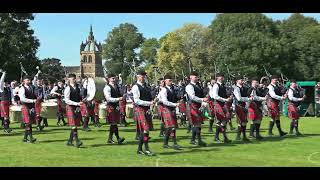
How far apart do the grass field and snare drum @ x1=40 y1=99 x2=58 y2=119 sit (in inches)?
223

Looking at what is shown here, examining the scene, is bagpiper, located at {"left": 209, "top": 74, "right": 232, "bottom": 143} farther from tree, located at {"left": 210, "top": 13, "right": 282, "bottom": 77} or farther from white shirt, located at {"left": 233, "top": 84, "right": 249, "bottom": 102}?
tree, located at {"left": 210, "top": 13, "right": 282, "bottom": 77}

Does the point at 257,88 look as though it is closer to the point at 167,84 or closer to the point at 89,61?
the point at 167,84

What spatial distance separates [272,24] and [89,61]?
68.7 m

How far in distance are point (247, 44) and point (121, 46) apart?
30.1m

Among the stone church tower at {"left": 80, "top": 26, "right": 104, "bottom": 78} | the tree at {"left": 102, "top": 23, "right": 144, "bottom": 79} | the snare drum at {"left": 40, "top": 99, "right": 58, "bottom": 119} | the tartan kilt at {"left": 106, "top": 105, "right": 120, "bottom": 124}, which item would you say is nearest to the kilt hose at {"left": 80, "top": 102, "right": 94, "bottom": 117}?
the snare drum at {"left": 40, "top": 99, "right": 58, "bottom": 119}

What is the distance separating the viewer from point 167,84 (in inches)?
521

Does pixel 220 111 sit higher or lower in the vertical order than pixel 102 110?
lower

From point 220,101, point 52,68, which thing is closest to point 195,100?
point 220,101

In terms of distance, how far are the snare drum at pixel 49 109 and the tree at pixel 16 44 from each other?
22.8m

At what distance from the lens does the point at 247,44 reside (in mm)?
57250

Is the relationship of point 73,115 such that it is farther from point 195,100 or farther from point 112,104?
point 195,100

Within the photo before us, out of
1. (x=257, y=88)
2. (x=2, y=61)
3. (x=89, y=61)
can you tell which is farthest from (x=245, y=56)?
(x=89, y=61)

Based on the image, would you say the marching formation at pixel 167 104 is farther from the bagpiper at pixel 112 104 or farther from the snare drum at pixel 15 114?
the snare drum at pixel 15 114

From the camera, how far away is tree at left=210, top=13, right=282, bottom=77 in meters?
55.8
